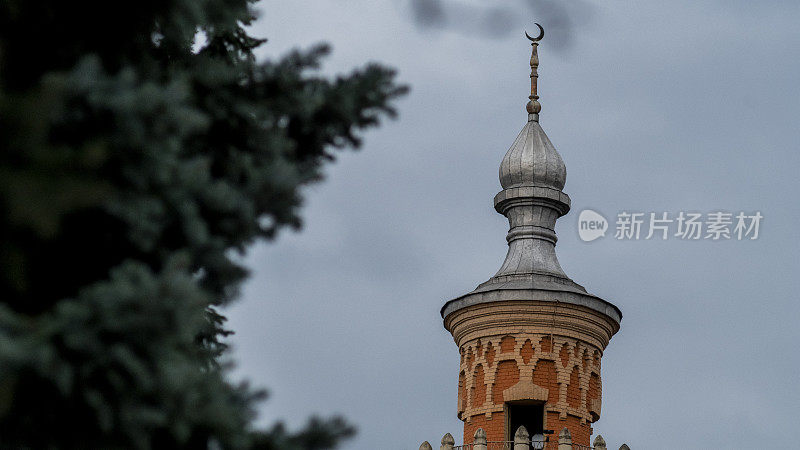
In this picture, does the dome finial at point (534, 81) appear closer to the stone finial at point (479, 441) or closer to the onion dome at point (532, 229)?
the onion dome at point (532, 229)

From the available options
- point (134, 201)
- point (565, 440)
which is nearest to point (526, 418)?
point (565, 440)

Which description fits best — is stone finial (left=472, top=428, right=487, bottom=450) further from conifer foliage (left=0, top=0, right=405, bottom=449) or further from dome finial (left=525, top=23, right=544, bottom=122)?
conifer foliage (left=0, top=0, right=405, bottom=449)

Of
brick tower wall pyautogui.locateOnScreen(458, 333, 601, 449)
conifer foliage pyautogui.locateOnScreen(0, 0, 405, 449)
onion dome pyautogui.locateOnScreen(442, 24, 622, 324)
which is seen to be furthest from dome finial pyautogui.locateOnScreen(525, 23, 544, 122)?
conifer foliage pyautogui.locateOnScreen(0, 0, 405, 449)

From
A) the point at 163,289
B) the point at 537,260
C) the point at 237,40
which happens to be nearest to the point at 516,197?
the point at 537,260

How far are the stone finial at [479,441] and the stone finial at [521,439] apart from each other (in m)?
0.83

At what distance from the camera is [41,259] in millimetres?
8375

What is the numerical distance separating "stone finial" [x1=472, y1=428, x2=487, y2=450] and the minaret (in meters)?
0.80

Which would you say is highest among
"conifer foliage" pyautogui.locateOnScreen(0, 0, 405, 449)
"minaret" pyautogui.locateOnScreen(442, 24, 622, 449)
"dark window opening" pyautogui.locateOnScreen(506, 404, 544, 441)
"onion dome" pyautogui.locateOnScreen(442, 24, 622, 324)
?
"onion dome" pyautogui.locateOnScreen(442, 24, 622, 324)

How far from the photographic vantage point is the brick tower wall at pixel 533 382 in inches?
1409

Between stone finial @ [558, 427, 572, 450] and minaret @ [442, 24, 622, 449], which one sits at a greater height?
minaret @ [442, 24, 622, 449]

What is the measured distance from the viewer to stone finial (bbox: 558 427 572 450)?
113ft

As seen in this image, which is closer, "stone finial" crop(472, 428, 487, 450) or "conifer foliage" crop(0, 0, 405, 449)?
"conifer foliage" crop(0, 0, 405, 449)

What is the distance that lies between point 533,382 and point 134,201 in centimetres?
2861

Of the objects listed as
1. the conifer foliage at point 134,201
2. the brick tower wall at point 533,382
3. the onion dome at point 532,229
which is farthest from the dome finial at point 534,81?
the conifer foliage at point 134,201
